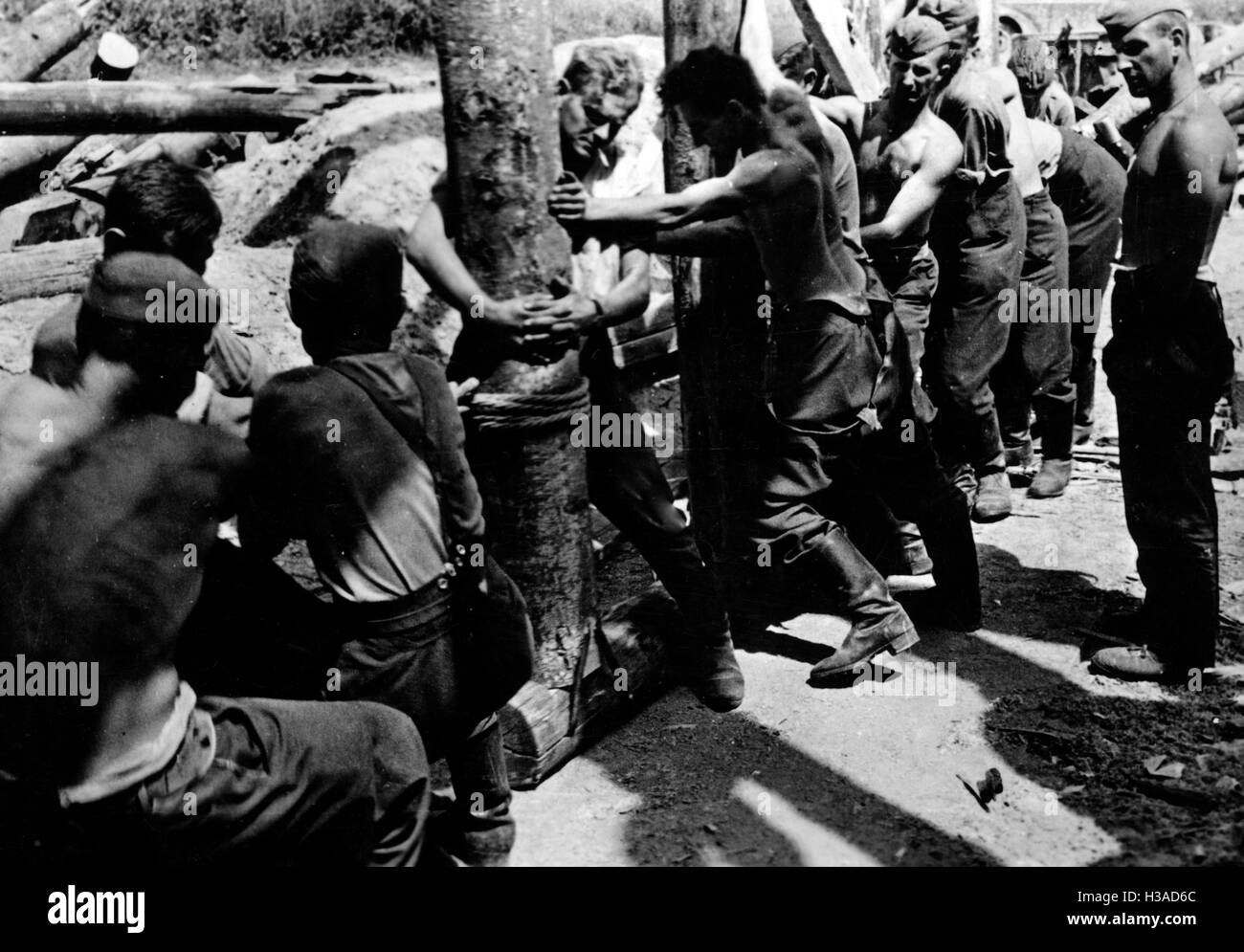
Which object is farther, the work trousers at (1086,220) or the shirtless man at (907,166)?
the work trousers at (1086,220)

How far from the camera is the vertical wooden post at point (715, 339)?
5363 millimetres

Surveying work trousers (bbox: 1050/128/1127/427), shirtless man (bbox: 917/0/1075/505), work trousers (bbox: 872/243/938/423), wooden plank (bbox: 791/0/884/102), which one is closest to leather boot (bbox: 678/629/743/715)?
work trousers (bbox: 872/243/938/423)

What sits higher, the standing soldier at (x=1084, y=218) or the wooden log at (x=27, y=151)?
the wooden log at (x=27, y=151)

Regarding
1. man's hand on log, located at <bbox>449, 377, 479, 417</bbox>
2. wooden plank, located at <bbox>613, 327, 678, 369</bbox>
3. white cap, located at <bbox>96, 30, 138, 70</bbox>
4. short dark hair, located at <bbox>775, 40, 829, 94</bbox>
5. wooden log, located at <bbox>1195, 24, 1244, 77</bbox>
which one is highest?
wooden log, located at <bbox>1195, 24, 1244, 77</bbox>

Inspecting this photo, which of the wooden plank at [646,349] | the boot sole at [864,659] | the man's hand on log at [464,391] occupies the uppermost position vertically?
the man's hand on log at [464,391]

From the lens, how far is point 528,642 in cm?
363

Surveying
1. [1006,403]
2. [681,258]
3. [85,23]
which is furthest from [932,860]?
[85,23]

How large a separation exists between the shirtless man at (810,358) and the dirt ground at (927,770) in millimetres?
347

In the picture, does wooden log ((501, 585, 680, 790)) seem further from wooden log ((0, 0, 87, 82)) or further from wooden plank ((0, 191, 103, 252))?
wooden log ((0, 0, 87, 82))

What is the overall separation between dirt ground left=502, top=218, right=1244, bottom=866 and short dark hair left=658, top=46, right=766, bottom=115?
229 centimetres

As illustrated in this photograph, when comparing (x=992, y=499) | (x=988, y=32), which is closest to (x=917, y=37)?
(x=992, y=499)

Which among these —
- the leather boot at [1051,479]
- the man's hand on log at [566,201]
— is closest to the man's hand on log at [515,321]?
the man's hand on log at [566,201]

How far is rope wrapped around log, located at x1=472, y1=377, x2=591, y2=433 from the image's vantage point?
164 inches

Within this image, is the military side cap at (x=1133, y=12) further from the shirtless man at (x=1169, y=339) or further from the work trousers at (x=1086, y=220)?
the work trousers at (x=1086, y=220)
